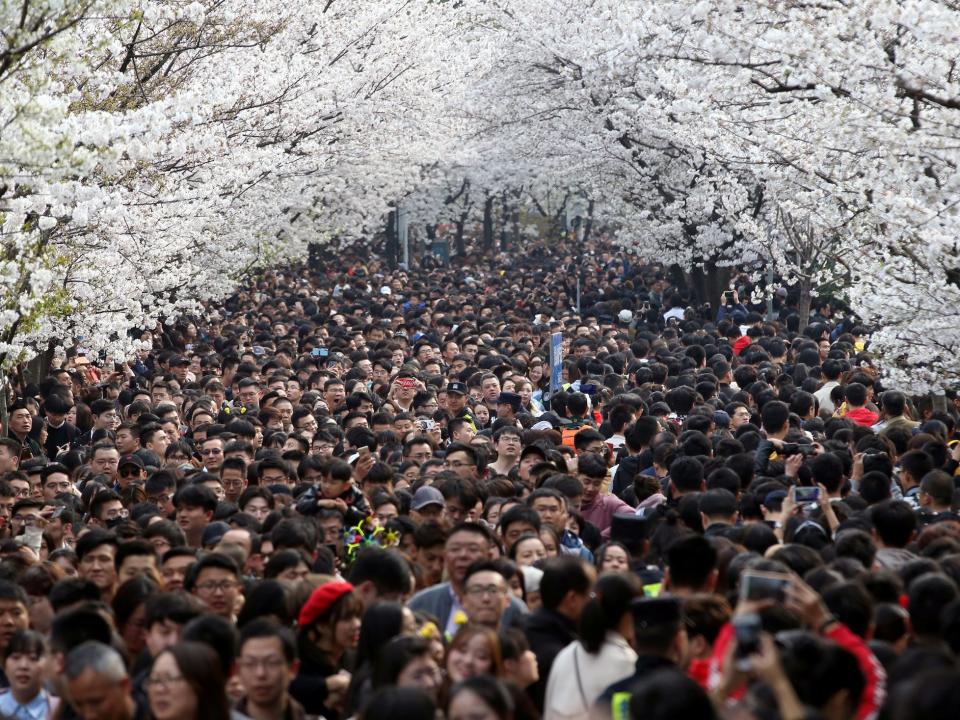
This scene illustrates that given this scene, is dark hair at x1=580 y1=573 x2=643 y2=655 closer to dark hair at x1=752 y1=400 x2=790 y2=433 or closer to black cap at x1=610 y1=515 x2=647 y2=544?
black cap at x1=610 y1=515 x2=647 y2=544

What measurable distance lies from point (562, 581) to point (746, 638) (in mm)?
2611

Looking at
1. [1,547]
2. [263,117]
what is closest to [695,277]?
[263,117]

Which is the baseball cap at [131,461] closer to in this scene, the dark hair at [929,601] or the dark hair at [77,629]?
the dark hair at [77,629]

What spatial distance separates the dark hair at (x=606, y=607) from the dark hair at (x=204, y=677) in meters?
1.46

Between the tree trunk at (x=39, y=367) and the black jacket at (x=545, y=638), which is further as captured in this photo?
the tree trunk at (x=39, y=367)

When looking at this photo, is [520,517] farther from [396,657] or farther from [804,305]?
[804,305]

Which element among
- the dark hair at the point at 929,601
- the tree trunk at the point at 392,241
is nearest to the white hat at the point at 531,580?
the dark hair at the point at 929,601

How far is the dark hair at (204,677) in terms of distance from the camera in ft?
18.3

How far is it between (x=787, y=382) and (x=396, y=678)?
12045mm

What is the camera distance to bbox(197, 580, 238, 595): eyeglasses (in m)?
7.36

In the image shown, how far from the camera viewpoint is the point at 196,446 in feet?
47.3

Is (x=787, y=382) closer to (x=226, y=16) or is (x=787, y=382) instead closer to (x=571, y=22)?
(x=226, y=16)

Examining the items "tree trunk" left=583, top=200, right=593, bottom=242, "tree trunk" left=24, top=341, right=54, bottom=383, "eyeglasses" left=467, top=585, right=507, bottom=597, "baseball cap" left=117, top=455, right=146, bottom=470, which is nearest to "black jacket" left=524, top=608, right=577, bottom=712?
"eyeglasses" left=467, top=585, right=507, bottom=597

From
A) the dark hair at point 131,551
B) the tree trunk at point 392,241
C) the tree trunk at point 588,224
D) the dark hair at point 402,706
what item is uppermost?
the dark hair at point 402,706
